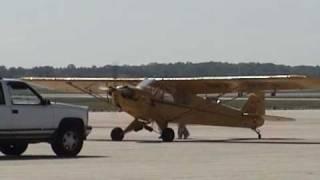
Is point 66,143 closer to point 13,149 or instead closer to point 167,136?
point 13,149

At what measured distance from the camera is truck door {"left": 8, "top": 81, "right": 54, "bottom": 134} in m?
22.8

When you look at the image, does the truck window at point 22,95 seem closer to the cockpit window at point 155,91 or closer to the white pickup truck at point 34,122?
the white pickup truck at point 34,122

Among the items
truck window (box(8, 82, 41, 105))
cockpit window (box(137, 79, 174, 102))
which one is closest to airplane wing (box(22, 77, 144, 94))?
cockpit window (box(137, 79, 174, 102))

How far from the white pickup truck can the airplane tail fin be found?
13.7m

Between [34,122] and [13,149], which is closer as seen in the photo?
[34,122]

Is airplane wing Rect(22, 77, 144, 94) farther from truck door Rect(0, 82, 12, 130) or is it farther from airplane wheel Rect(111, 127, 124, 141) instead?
truck door Rect(0, 82, 12, 130)

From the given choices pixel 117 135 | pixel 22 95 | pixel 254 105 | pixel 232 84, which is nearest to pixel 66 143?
pixel 22 95

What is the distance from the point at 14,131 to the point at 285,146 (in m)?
9.00

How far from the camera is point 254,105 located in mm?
37500

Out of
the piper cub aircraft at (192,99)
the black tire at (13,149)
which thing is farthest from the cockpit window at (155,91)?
the black tire at (13,149)

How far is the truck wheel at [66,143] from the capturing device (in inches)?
934

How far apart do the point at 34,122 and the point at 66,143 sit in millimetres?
1183

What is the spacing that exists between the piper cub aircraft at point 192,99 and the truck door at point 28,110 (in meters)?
9.76

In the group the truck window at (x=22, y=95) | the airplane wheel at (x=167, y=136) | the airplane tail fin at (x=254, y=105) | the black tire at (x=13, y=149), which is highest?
the truck window at (x=22, y=95)
